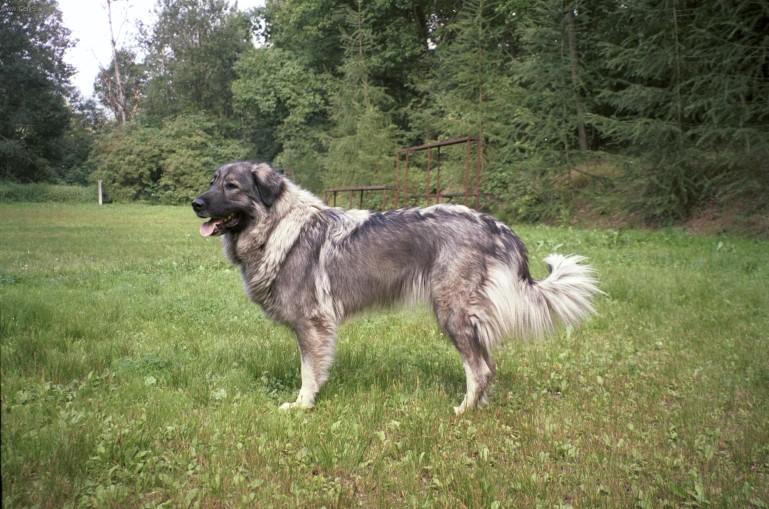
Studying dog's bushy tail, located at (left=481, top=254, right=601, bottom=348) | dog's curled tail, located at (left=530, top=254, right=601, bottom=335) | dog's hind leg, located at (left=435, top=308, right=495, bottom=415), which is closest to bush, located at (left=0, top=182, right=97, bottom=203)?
dog's hind leg, located at (left=435, top=308, right=495, bottom=415)

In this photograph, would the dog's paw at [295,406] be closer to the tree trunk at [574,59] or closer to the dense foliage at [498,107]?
the dense foliage at [498,107]

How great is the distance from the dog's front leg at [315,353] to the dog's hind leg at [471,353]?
3.03ft

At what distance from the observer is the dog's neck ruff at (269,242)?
4.18 metres

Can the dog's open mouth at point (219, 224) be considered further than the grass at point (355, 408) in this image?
Yes

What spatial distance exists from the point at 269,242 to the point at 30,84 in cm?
212

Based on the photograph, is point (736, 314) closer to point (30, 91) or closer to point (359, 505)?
point (359, 505)

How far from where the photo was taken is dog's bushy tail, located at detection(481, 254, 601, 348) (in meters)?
3.87

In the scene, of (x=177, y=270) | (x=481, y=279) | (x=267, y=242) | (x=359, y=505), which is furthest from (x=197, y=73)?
(x=359, y=505)

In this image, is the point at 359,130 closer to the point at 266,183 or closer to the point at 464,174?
the point at 464,174

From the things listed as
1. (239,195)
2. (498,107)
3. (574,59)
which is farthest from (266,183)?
(498,107)

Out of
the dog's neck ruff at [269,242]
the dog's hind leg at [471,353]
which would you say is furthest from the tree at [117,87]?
the dog's hind leg at [471,353]

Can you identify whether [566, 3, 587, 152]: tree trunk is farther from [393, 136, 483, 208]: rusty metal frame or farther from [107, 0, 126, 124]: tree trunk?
[107, 0, 126, 124]: tree trunk

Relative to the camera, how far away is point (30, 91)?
2.32 metres

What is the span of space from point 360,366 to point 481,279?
146 cm
